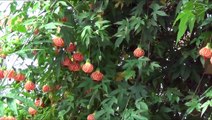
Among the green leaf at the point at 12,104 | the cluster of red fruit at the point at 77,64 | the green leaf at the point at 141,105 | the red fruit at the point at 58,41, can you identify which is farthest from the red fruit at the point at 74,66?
the green leaf at the point at 12,104

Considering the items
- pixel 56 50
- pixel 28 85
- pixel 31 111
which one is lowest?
pixel 31 111

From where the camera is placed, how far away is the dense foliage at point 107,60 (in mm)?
1449

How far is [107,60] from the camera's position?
1619 mm

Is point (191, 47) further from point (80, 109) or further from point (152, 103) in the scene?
point (80, 109)

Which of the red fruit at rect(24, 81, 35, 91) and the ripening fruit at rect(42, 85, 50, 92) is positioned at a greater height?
the red fruit at rect(24, 81, 35, 91)

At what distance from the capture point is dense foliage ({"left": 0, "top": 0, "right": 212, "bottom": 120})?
57.1 inches

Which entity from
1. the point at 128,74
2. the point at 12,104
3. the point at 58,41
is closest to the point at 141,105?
the point at 128,74

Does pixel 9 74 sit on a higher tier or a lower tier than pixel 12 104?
lower

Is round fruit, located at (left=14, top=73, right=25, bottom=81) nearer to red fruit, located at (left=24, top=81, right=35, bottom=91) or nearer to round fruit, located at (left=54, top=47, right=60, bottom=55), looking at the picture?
red fruit, located at (left=24, top=81, right=35, bottom=91)

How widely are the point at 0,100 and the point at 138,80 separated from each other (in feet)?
2.52

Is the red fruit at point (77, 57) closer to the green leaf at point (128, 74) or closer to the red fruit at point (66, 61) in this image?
the red fruit at point (66, 61)

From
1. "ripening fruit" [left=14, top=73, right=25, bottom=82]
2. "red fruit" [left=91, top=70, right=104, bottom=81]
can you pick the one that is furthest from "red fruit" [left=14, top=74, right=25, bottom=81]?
"red fruit" [left=91, top=70, right=104, bottom=81]

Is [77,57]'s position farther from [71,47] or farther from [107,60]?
[107,60]

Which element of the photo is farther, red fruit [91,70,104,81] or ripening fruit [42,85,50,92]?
ripening fruit [42,85,50,92]
